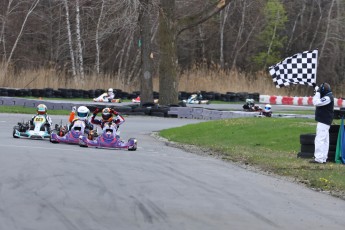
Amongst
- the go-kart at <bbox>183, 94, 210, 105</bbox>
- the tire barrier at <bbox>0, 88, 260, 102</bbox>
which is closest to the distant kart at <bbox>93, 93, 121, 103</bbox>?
the tire barrier at <bbox>0, 88, 260, 102</bbox>

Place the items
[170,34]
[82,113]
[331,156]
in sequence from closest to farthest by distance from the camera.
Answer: [331,156]
[82,113]
[170,34]

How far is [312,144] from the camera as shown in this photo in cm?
1608

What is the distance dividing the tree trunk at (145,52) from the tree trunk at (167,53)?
23.1 inches

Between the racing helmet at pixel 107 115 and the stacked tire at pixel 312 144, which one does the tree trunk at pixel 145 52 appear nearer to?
the racing helmet at pixel 107 115

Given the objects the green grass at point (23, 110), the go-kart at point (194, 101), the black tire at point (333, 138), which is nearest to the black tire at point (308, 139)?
the black tire at point (333, 138)

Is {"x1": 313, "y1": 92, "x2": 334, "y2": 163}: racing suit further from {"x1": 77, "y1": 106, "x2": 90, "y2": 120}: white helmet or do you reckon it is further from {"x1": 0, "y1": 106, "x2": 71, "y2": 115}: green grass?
{"x1": 0, "y1": 106, "x2": 71, "y2": 115}: green grass

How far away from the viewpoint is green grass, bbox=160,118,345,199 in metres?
13.3

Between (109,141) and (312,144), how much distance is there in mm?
4332

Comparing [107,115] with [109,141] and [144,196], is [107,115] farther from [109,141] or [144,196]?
[144,196]

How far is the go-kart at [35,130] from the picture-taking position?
1812 cm

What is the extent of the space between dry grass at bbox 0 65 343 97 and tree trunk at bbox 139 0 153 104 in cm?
1051

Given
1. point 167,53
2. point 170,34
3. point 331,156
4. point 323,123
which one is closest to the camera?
point 323,123

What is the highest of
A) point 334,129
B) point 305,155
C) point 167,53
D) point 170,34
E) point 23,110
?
point 170,34

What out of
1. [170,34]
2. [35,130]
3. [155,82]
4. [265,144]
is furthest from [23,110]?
[155,82]
